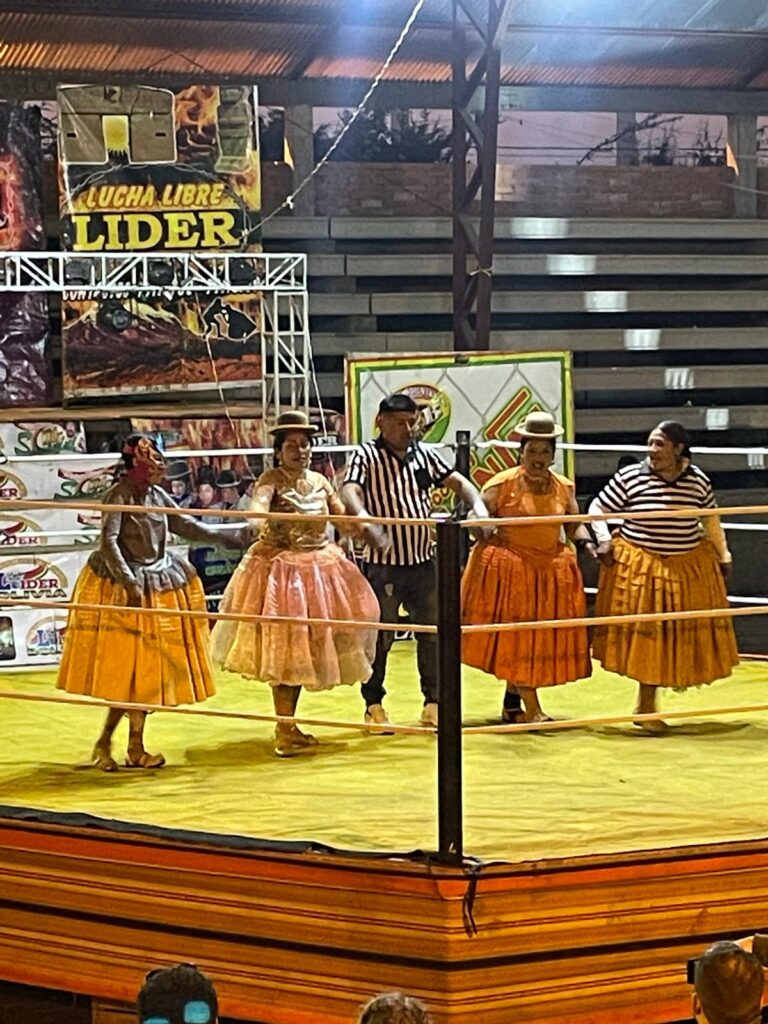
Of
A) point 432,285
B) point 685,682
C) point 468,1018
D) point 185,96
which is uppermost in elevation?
point 185,96

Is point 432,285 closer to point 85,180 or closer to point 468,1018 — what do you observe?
point 85,180

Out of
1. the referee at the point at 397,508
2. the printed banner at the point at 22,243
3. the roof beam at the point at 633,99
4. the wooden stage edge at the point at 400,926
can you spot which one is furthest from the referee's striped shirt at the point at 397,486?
the roof beam at the point at 633,99

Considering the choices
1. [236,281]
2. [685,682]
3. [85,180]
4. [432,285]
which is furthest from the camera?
[432,285]

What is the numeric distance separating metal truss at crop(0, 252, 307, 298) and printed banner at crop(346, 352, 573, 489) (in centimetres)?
68

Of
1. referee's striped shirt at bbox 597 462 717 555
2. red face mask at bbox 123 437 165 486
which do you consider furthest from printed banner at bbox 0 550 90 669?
referee's striped shirt at bbox 597 462 717 555

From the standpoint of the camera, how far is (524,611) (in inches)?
193

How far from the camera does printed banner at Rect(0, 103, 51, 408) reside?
8.08 metres

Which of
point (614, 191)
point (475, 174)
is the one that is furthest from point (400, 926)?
point (614, 191)

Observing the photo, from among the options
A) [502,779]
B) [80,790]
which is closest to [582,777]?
[502,779]

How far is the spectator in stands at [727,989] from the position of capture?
216 centimetres

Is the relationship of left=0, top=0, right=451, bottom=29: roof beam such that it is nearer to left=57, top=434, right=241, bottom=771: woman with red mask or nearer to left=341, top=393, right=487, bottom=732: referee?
left=341, top=393, right=487, bottom=732: referee

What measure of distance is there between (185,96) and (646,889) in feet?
18.9

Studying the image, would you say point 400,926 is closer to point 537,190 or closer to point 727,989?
point 727,989

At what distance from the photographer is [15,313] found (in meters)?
8.21
